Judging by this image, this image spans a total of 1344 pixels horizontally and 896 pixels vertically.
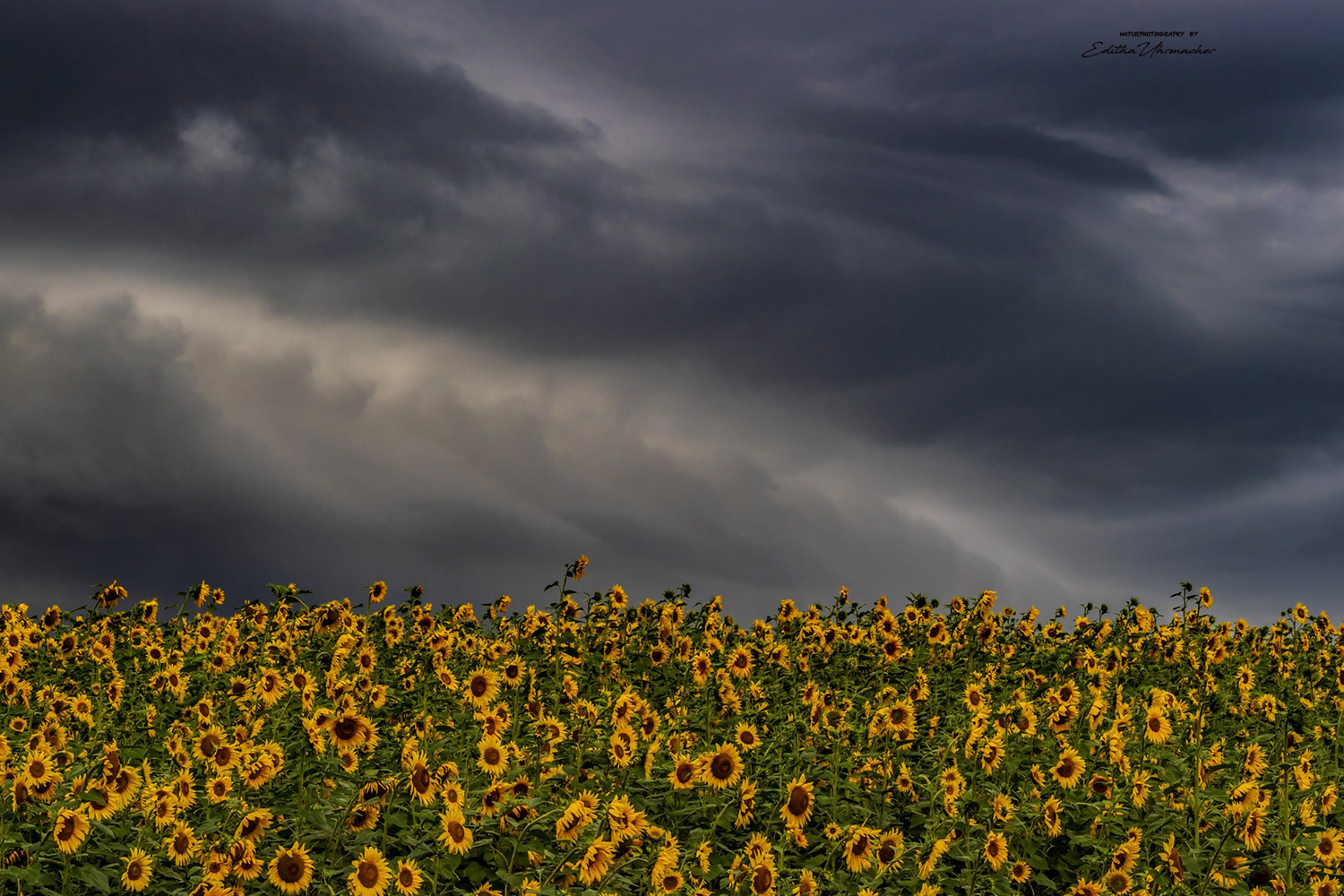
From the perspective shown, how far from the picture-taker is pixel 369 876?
6.31 metres

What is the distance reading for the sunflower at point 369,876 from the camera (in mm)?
6281

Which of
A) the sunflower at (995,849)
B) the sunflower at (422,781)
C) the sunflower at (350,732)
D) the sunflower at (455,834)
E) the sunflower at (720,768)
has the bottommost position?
the sunflower at (455,834)

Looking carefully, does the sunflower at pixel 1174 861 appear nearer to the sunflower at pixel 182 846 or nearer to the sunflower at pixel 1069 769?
the sunflower at pixel 1069 769

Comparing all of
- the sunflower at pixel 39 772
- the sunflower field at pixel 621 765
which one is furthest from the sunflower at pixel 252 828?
the sunflower at pixel 39 772

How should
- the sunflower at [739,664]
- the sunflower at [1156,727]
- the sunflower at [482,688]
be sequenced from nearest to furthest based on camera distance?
the sunflower at [482,688], the sunflower at [1156,727], the sunflower at [739,664]

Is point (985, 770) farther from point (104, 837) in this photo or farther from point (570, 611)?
point (104, 837)

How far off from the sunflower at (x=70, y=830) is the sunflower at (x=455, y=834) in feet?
7.56

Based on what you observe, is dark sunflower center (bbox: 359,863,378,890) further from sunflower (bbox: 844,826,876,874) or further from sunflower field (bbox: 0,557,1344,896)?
sunflower (bbox: 844,826,876,874)

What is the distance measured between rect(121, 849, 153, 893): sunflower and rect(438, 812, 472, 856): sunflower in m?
1.74

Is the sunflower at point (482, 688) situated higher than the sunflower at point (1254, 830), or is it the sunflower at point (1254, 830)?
the sunflower at point (482, 688)

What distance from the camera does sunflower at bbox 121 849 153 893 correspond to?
264 inches

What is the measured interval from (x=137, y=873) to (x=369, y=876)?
1.51 m

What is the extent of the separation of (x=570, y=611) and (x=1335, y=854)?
7002mm

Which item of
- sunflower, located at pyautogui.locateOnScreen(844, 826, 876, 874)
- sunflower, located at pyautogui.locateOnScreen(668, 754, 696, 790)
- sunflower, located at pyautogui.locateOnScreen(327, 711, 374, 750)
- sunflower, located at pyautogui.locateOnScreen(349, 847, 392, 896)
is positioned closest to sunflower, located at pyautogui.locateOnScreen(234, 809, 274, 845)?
sunflower, located at pyautogui.locateOnScreen(349, 847, 392, 896)
